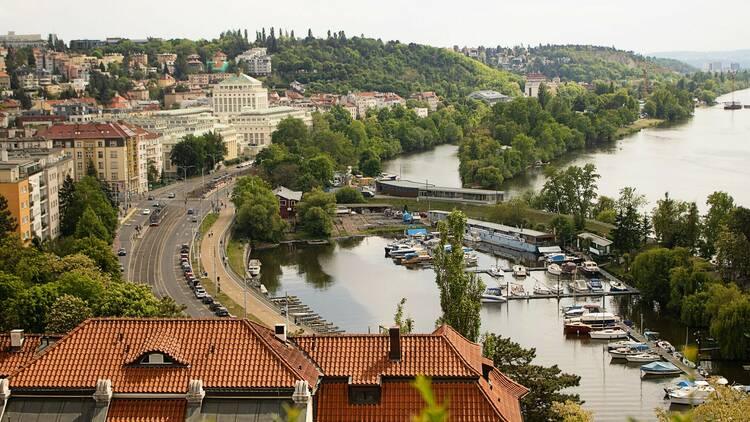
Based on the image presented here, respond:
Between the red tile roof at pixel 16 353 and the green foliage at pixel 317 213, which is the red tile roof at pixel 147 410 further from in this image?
the green foliage at pixel 317 213

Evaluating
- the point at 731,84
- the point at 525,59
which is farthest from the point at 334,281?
the point at 525,59

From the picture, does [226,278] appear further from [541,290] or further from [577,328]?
[577,328]

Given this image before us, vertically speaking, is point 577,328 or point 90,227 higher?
point 90,227

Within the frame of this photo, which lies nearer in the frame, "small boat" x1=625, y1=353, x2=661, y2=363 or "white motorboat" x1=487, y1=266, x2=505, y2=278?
"small boat" x1=625, y1=353, x2=661, y2=363

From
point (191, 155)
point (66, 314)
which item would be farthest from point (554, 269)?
point (191, 155)

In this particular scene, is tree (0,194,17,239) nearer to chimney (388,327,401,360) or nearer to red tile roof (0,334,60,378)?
red tile roof (0,334,60,378)

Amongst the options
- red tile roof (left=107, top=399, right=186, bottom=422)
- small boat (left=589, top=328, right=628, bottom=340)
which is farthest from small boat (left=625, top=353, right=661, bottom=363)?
red tile roof (left=107, top=399, right=186, bottom=422)
